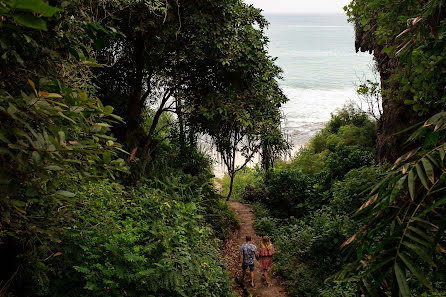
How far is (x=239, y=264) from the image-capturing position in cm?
739

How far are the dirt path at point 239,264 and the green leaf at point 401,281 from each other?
5525mm

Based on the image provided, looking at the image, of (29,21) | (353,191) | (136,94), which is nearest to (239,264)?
(353,191)

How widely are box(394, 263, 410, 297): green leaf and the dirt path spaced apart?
5525 mm

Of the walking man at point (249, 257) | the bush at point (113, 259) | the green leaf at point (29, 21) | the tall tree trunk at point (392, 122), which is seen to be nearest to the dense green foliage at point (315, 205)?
the tall tree trunk at point (392, 122)

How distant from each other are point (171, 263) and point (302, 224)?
661cm

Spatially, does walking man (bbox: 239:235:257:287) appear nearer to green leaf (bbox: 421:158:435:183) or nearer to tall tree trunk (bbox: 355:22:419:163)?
tall tree trunk (bbox: 355:22:419:163)

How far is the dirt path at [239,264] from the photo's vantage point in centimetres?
674

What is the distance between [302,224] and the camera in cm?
996

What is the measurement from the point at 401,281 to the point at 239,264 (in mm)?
6272

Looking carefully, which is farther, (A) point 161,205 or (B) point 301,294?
(B) point 301,294

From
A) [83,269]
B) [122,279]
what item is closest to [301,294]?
[122,279]

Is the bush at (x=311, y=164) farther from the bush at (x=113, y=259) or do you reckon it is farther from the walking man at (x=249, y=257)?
the bush at (x=113, y=259)

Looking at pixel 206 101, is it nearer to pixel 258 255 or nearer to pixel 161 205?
pixel 161 205

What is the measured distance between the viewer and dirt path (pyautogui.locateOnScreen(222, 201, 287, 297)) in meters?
6.74
